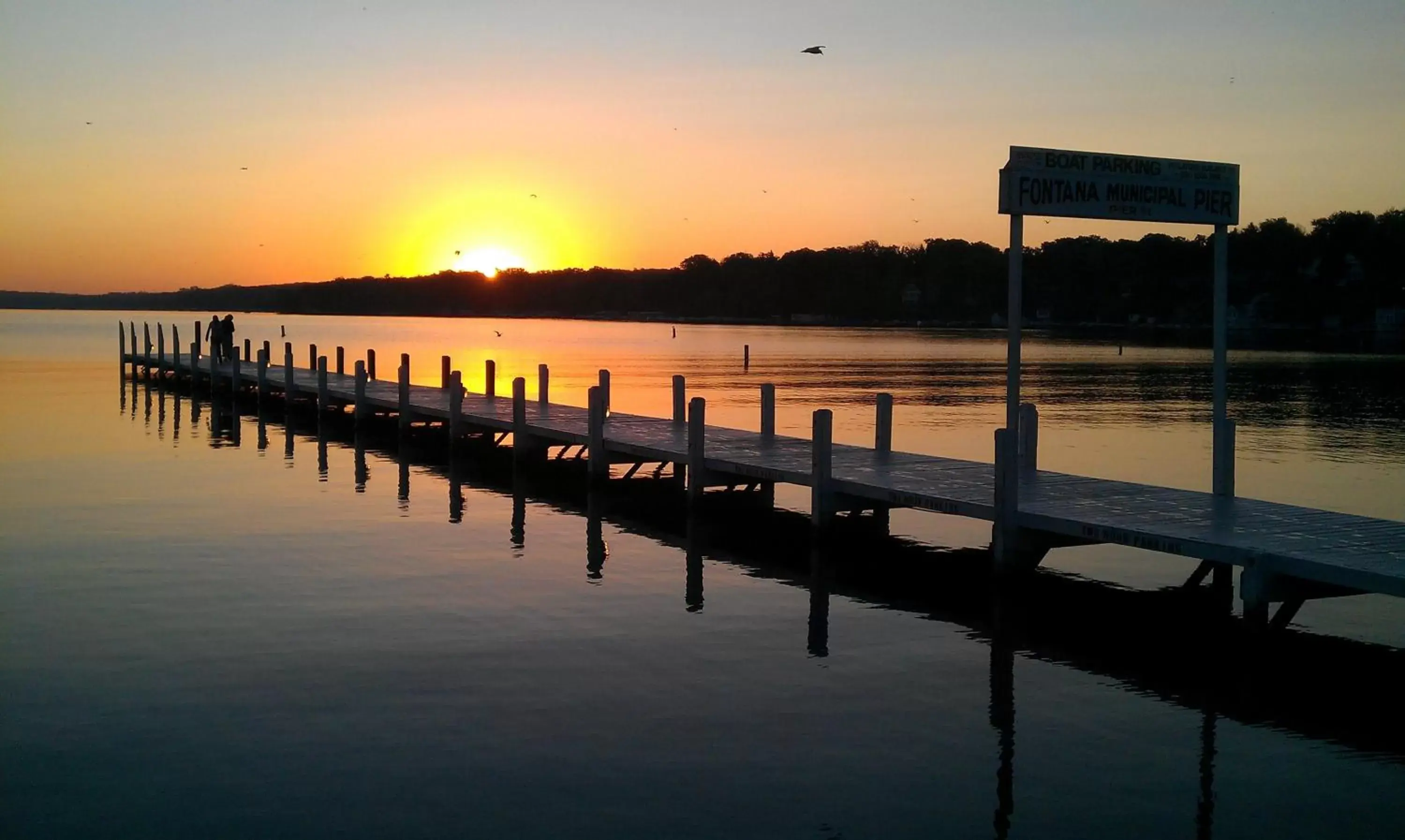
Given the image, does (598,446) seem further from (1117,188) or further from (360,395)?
(360,395)

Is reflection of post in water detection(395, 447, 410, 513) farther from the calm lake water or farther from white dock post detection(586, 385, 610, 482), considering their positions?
white dock post detection(586, 385, 610, 482)

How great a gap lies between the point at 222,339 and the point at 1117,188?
134ft

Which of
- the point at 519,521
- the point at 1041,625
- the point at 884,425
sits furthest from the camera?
the point at 519,521

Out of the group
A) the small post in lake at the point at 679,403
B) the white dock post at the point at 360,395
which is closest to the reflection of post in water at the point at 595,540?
the small post in lake at the point at 679,403

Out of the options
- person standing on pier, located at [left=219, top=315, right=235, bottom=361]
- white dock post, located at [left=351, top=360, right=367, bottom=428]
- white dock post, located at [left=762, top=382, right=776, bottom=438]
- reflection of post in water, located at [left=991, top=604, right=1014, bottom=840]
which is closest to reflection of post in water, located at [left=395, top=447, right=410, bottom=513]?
white dock post, located at [left=351, top=360, right=367, bottom=428]

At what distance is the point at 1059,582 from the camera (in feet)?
52.3

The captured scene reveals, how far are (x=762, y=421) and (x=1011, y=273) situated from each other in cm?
678

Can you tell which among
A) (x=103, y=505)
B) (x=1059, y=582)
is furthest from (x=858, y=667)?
(x=103, y=505)

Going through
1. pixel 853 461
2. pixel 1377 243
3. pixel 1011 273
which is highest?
pixel 1377 243

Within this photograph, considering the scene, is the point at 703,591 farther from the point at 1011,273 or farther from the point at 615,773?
the point at 615,773

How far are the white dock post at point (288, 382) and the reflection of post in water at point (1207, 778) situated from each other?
100ft

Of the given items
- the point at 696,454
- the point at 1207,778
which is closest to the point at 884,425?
the point at 696,454

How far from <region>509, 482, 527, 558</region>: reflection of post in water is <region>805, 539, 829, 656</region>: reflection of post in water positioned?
3879 mm

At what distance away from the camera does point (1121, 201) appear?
53.1 feet
